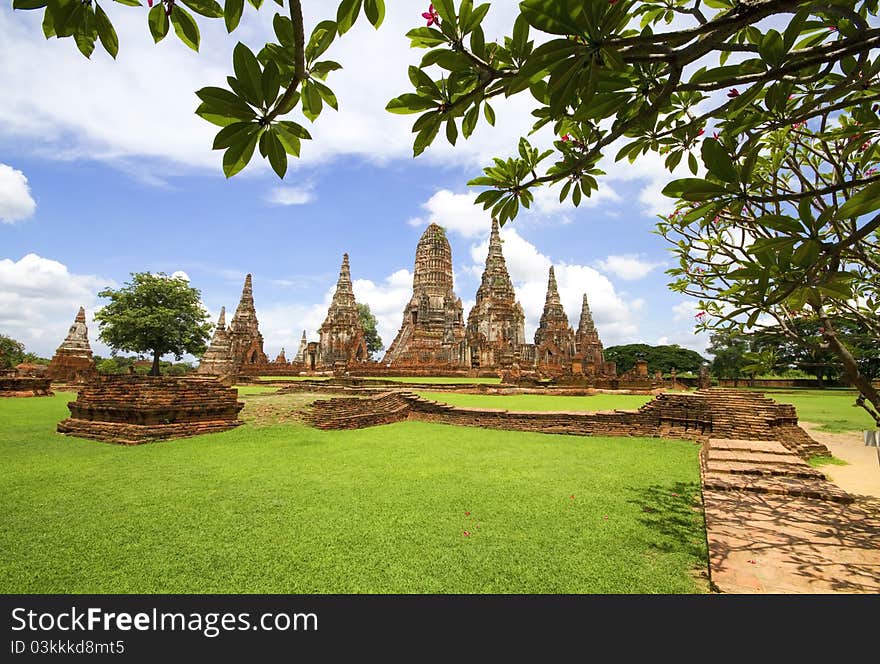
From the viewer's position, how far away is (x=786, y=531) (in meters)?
3.31

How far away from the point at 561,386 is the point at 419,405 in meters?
12.6

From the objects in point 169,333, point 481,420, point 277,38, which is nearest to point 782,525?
point 277,38

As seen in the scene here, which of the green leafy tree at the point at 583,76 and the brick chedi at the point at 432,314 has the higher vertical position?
the brick chedi at the point at 432,314

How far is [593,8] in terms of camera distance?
118cm

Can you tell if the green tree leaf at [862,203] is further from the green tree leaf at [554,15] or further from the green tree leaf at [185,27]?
the green tree leaf at [185,27]

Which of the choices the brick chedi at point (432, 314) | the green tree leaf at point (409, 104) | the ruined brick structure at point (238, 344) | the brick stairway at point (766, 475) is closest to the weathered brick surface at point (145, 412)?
the green tree leaf at point (409, 104)

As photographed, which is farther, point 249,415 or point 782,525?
point 249,415

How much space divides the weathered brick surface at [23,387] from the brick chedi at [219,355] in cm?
1038

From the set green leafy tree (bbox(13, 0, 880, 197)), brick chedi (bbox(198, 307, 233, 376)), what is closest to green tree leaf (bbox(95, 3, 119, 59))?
green leafy tree (bbox(13, 0, 880, 197))

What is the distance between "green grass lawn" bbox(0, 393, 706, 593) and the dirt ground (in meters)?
1.95

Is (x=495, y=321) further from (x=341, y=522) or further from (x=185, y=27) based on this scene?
(x=185, y=27)

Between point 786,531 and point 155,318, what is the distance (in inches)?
1152

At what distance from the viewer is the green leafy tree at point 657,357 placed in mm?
53750
